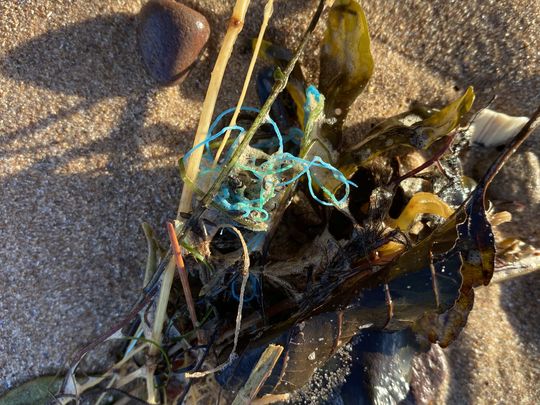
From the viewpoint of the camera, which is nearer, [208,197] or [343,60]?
[208,197]

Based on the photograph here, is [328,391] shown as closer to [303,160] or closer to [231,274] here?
[231,274]

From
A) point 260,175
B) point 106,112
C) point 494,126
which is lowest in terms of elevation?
point 106,112

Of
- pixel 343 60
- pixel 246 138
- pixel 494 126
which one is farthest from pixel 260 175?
pixel 494 126

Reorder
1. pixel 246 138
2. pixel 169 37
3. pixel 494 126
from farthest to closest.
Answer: pixel 494 126 < pixel 169 37 < pixel 246 138

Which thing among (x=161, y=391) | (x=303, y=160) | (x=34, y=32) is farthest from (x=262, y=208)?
(x=34, y=32)

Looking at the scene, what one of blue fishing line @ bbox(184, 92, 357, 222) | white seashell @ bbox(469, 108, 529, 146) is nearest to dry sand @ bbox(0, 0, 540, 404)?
white seashell @ bbox(469, 108, 529, 146)

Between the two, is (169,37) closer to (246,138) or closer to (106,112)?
(106,112)
